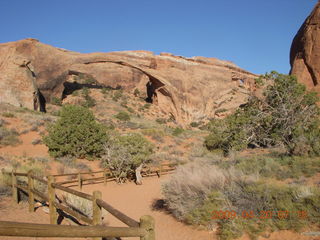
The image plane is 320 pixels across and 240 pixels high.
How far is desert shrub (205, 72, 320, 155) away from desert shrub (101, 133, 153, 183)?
4.50m

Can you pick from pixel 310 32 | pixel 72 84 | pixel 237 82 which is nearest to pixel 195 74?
pixel 237 82

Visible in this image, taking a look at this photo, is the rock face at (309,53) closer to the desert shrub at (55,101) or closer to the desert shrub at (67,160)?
the desert shrub at (67,160)

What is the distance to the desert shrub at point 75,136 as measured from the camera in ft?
44.7

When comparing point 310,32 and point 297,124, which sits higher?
point 310,32

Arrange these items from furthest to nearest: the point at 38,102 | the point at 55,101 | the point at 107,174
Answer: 1. the point at 55,101
2. the point at 38,102
3. the point at 107,174

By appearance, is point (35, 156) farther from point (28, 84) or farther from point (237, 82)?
point (237, 82)

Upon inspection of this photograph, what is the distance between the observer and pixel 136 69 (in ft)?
123

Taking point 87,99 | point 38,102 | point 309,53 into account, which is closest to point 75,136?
point 38,102

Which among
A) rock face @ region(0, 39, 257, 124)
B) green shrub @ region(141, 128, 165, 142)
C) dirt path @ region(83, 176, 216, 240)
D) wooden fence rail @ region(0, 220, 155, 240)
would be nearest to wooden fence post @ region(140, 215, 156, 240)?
wooden fence rail @ region(0, 220, 155, 240)

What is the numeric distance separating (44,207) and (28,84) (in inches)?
948

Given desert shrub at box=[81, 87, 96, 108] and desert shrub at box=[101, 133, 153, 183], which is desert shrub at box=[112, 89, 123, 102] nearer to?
desert shrub at box=[81, 87, 96, 108]

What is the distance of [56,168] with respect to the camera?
39.3 feet

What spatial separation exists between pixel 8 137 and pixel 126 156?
9.04 metres
